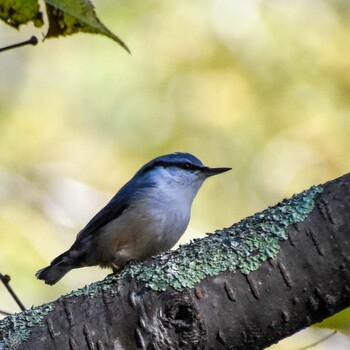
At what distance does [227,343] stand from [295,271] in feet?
0.71

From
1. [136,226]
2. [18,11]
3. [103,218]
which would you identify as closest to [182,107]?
[103,218]

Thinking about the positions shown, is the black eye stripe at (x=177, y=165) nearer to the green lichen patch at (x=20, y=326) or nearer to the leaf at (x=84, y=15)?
the green lichen patch at (x=20, y=326)

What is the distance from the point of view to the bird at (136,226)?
3252mm

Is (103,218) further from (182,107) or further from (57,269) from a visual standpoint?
(182,107)

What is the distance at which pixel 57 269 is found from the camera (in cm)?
341

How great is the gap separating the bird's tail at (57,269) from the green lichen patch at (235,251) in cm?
156

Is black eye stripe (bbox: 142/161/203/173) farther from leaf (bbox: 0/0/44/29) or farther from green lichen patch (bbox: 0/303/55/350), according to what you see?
leaf (bbox: 0/0/44/29)

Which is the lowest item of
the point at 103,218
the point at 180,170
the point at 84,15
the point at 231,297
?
the point at 231,297

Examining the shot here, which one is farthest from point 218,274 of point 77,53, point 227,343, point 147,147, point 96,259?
point 77,53

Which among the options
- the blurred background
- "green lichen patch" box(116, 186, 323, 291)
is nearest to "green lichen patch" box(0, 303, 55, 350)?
"green lichen patch" box(116, 186, 323, 291)

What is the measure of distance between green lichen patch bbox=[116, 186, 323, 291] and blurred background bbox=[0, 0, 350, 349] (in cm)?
307

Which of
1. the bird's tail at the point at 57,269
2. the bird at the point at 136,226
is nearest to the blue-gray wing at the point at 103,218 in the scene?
the bird at the point at 136,226

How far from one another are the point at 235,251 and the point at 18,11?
2.30 ft

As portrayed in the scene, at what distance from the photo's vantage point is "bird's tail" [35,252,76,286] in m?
3.37
